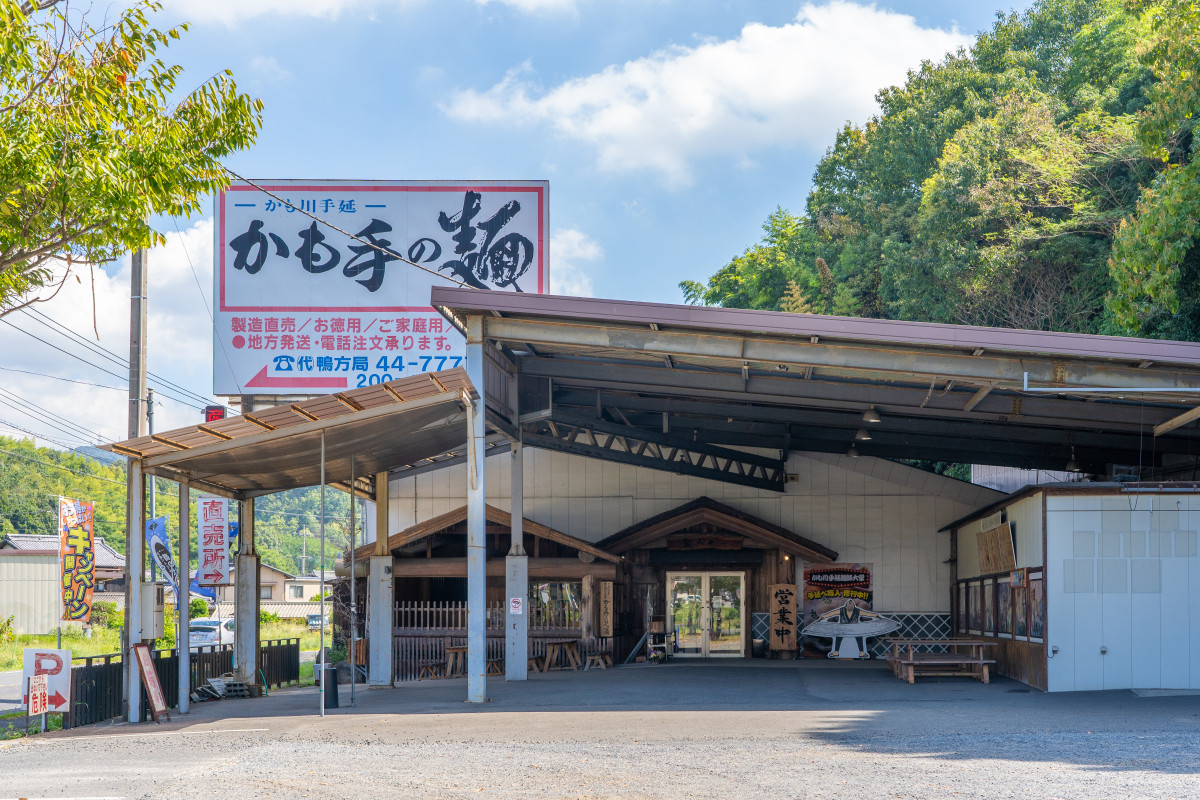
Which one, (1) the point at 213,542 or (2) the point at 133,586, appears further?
(1) the point at 213,542

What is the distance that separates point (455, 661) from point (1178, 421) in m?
14.1

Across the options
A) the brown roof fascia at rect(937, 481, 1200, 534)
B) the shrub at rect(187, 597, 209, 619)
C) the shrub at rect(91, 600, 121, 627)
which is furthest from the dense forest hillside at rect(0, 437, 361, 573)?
the brown roof fascia at rect(937, 481, 1200, 534)

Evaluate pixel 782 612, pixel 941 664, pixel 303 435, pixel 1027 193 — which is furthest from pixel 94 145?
pixel 1027 193

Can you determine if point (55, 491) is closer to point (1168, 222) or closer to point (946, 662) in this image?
point (946, 662)

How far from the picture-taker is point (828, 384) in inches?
664

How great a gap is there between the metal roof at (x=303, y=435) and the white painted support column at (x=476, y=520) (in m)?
0.35

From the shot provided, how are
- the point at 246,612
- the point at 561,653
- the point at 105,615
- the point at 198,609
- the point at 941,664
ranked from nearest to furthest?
the point at 246,612 < the point at 941,664 < the point at 561,653 < the point at 198,609 < the point at 105,615

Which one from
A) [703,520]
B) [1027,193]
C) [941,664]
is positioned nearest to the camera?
[941,664]

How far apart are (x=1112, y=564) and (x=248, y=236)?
17625 mm

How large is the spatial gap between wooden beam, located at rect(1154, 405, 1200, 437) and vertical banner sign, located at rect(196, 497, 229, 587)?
1500 cm

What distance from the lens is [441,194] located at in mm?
22922

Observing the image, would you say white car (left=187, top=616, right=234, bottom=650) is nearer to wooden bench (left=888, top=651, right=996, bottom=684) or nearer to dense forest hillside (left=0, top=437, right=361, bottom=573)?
wooden bench (left=888, top=651, right=996, bottom=684)

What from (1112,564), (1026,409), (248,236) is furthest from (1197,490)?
(248,236)

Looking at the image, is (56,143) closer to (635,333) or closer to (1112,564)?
(635,333)
